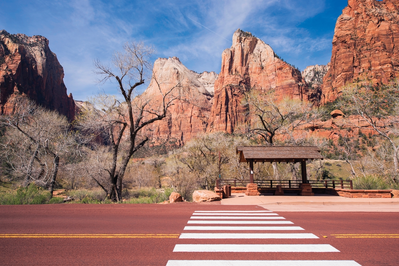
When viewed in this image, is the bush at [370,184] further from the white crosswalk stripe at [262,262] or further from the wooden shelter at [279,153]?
the white crosswalk stripe at [262,262]

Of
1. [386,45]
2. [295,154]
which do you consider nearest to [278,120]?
[295,154]

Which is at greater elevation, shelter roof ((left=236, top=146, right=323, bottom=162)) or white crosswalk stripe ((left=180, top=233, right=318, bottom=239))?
shelter roof ((left=236, top=146, right=323, bottom=162))

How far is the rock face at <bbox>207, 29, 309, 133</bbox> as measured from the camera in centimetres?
12350

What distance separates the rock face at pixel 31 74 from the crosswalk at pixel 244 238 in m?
89.2

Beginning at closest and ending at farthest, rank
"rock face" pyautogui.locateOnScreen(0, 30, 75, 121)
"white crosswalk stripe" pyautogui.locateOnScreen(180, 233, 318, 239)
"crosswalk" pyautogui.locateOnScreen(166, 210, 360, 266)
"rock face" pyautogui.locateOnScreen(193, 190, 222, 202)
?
"crosswalk" pyautogui.locateOnScreen(166, 210, 360, 266) < "white crosswalk stripe" pyautogui.locateOnScreen(180, 233, 318, 239) < "rock face" pyautogui.locateOnScreen(193, 190, 222, 202) < "rock face" pyautogui.locateOnScreen(0, 30, 75, 121)

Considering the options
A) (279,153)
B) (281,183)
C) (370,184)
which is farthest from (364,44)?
(279,153)

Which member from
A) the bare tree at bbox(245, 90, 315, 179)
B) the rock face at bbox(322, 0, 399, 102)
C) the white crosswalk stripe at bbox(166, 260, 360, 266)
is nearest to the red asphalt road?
the white crosswalk stripe at bbox(166, 260, 360, 266)

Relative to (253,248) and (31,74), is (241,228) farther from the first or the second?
(31,74)

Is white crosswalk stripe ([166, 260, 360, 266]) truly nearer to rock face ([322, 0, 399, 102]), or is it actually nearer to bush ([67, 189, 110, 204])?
bush ([67, 189, 110, 204])

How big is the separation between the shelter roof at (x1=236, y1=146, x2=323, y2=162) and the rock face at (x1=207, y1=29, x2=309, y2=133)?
104683 mm

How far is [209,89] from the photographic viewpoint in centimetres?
19825

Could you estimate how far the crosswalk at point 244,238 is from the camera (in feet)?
13.4

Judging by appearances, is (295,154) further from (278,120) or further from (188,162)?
(188,162)

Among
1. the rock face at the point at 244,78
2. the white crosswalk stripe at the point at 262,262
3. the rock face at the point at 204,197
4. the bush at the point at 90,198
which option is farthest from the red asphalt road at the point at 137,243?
the rock face at the point at 244,78
